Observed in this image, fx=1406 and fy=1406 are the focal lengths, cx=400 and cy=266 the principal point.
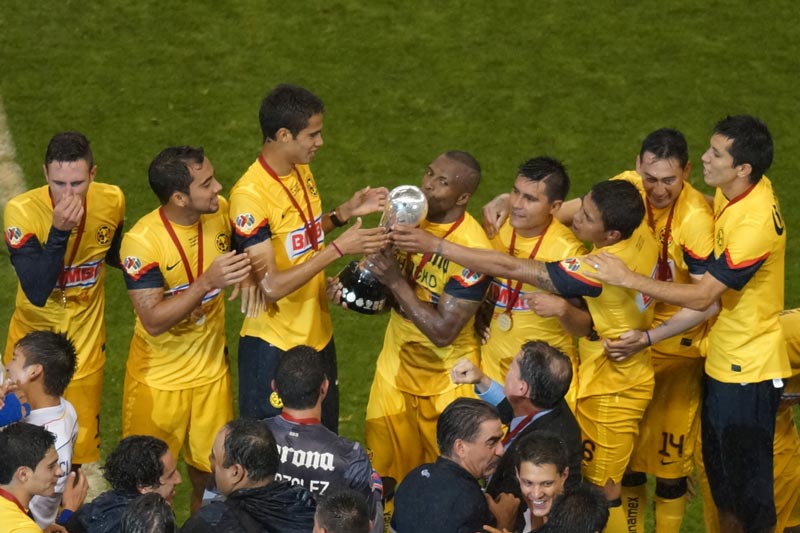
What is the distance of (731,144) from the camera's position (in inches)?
286

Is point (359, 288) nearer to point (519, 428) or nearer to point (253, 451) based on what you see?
point (519, 428)

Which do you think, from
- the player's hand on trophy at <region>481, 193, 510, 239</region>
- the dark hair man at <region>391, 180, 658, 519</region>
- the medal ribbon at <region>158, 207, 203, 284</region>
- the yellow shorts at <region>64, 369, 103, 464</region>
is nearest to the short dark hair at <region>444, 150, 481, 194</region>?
the player's hand on trophy at <region>481, 193, 510, 239</region>

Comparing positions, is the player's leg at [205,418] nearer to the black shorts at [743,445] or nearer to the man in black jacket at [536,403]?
the man in black jacket at [536,403]

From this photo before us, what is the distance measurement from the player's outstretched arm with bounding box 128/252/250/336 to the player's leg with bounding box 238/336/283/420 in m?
0.49

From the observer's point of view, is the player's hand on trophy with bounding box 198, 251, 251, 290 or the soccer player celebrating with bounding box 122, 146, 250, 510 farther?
the soccer player celebrating with bounding box 122, 146, 250, 510

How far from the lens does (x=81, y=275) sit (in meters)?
7.84

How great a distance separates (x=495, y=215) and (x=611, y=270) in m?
0.96

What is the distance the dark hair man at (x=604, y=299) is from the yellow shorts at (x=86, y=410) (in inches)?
82.0

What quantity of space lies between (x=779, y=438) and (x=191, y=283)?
3.41m

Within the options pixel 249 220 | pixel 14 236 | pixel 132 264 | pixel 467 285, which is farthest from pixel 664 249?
pixel 14 236

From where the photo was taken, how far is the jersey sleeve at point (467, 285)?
747 cm

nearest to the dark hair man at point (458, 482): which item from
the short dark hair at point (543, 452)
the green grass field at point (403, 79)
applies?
the short dark hair at point (543, 452)

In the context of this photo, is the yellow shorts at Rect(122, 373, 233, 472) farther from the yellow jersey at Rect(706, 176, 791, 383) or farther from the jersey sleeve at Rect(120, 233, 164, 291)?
the yellow jersey at Rect(706, 176, 791, 383)

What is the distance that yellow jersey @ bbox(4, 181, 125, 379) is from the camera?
7637 millimetres
